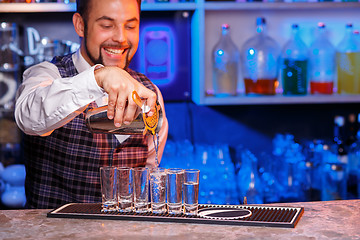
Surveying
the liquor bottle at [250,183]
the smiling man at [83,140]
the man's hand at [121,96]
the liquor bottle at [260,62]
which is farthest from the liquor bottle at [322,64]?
the man's hand at [121,96]

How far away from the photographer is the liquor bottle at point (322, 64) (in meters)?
2.40

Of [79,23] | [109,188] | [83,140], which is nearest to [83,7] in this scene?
[79,23]

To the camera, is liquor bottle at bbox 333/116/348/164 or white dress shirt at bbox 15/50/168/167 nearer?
white dress shirt at bbox 15/50/168/167

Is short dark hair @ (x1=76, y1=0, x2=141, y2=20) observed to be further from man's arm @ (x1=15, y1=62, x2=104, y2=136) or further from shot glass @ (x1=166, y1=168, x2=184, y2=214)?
shot glass @ (x1=166, y1=168, x2=184, y2=214)

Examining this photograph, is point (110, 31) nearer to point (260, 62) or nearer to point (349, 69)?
point (260, 62)

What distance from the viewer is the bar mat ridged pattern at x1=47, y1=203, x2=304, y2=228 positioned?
127 centimetres

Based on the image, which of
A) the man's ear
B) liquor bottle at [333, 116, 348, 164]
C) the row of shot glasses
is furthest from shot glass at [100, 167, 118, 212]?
liquor bottle at [333, 116, 348, 164]

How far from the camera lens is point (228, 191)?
2.33 metres

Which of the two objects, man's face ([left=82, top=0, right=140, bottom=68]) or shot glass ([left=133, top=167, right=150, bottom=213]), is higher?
man's face ([left=82, top=0, right=140, bottom=68])

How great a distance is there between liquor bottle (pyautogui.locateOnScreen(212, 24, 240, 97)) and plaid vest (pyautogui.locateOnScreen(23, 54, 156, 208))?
1.79ft

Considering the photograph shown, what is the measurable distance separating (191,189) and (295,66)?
1.28m

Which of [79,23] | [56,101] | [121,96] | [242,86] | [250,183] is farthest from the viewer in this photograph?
→ [242,86]

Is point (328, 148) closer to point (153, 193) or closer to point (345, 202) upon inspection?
point (345, 202)

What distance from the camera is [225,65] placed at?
2.40 meters
